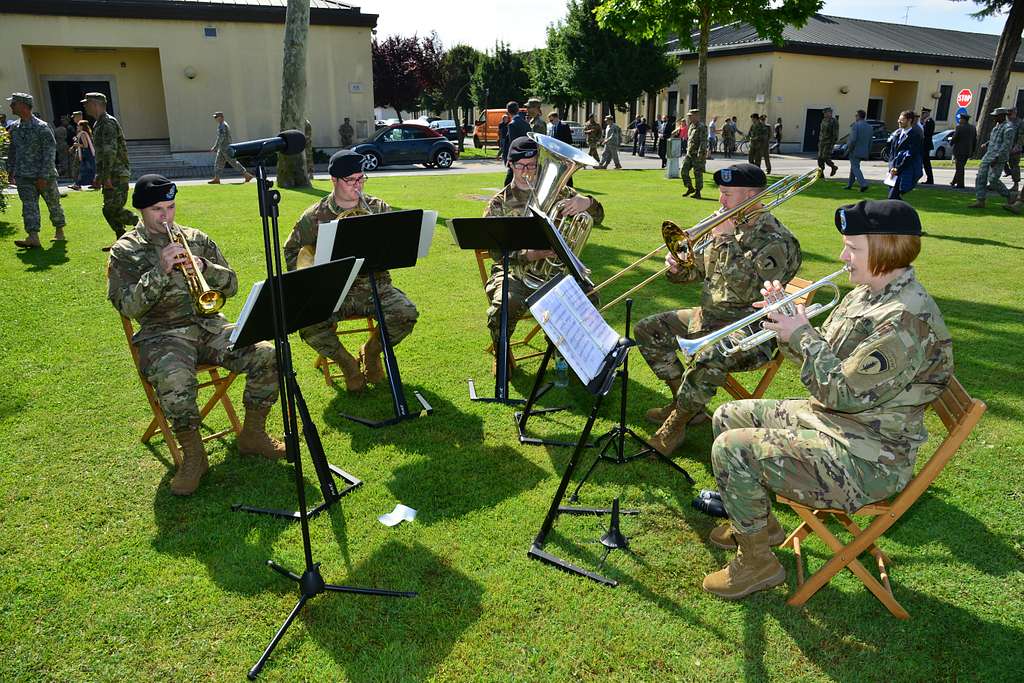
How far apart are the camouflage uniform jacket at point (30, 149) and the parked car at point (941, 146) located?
3012 cm

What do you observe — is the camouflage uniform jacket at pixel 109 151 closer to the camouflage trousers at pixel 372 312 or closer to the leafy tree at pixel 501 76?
the camouflage trousers at pixel 372 312

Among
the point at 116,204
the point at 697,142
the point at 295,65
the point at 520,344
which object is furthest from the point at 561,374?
the point at 295,65

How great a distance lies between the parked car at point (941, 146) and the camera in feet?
92.5

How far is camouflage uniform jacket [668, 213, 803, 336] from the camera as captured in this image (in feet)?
15.0

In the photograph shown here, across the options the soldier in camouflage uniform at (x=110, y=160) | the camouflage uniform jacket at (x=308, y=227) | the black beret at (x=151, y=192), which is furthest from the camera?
the soldier in camouflage uniform at (x=110, y=160)

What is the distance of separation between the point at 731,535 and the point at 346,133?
25809 millimetres

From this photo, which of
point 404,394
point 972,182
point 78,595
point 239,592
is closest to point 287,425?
point 239,592

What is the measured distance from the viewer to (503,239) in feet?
16.8

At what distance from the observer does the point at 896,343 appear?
9.43ft

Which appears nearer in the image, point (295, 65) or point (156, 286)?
point (156, 286)

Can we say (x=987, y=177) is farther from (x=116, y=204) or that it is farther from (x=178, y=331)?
(x=116, y=204)

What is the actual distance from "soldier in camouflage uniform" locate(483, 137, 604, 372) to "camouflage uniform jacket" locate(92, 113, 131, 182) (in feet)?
24.4

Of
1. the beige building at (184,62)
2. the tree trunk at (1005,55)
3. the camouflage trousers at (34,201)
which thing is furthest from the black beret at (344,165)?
the tree trunk at (1005,55)

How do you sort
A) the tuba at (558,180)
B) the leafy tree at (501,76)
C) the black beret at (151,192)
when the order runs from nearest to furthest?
the black beret at (151,192)
the tuba at (558,180)
the leafy tree at (501,76)
